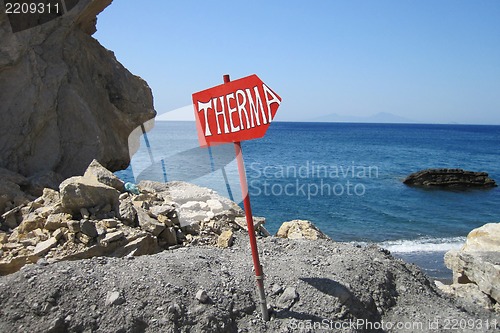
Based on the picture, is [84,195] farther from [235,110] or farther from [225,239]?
[235,110]

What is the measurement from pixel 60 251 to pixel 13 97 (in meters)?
6.62

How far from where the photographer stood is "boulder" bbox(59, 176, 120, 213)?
7.42m

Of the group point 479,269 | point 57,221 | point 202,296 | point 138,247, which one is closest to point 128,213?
point 138,247

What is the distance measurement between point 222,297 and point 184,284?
460 mm

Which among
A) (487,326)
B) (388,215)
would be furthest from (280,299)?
(388,215)

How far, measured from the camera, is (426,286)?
6102mm

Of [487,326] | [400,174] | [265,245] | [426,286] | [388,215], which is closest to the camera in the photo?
[487,326]

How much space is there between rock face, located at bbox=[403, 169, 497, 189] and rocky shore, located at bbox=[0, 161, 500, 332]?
31.6 meters

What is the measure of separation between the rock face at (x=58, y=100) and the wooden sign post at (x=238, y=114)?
25.3ft

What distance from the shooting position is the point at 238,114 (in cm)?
436

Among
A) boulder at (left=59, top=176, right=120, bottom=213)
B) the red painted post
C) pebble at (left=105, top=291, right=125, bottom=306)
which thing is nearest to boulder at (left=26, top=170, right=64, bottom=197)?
boulder at (left=59, top=176, right=120, bottom=213)

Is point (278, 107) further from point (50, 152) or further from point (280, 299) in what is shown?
point (50, 152)

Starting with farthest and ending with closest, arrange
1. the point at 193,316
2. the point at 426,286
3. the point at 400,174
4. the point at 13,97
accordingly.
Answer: the point at 400,174 → the point at 13,97 → the point at 426,286 → the point at 193,316

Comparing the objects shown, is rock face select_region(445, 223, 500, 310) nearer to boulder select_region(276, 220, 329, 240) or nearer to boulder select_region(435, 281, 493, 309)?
boulder select_region(435, 281, 493, 309)
